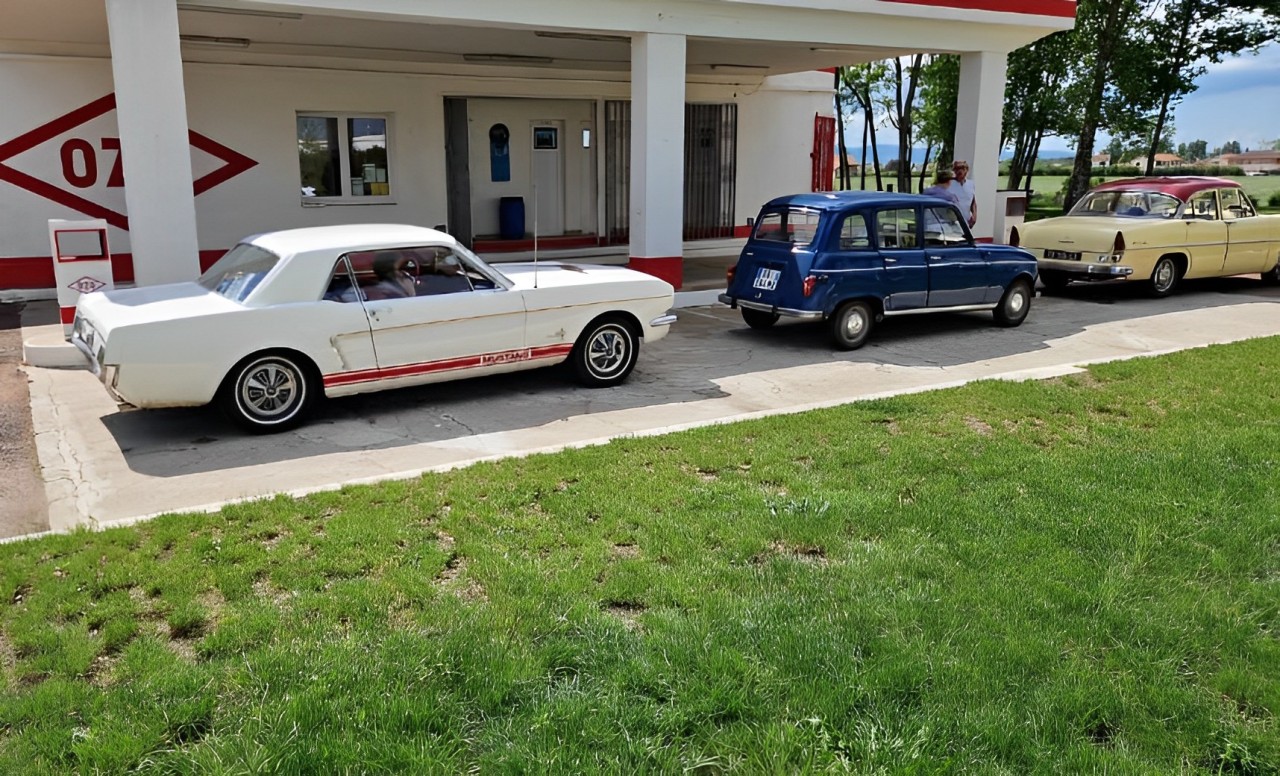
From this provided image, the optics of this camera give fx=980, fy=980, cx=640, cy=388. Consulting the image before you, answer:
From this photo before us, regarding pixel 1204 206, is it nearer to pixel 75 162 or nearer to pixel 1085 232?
pixel 1085 232

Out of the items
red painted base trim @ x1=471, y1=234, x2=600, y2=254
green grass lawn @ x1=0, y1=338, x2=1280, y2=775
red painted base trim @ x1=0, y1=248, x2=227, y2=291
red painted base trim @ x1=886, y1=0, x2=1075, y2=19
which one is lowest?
green grass lawn @ x1=0, y1=338, x2=1280, y2=775

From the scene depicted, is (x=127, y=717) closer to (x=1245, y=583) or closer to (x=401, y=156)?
(x=1245, y=583)

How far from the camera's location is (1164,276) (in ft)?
45.0

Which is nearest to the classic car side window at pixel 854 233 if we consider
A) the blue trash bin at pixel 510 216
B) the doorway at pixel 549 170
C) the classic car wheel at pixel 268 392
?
the classic car wheel at pixel 268 392

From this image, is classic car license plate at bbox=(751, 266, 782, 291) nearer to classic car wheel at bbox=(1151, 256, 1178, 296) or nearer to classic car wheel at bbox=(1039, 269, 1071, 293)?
classic car wheel at bbox=(1039, 269, 1071, 293)

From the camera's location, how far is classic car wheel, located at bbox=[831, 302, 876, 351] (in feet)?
33.2

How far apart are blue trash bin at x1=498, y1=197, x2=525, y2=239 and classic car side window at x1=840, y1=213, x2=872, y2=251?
857 cm

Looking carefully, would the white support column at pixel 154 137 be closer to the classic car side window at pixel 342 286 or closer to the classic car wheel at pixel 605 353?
the classic car side window at pixel 342 286

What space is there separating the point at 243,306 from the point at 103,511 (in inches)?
74.3

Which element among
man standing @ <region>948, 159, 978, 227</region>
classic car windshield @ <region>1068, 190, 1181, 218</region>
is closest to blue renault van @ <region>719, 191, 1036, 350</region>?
man standing @ <region>948, 159, 978, 227</region>

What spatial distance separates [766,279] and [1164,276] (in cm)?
687

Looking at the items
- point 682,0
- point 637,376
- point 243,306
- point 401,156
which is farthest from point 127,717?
point 401,156

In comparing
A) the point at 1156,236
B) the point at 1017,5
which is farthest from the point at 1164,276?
the point at 1017,5

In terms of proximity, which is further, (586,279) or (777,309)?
(777,309)
